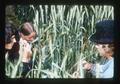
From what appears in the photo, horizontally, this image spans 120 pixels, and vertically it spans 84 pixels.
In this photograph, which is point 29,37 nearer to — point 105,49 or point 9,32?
point 9,32

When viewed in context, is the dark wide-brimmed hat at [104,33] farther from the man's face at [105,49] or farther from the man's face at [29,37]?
the man's face at [29,37]

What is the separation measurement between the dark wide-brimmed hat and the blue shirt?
126mm

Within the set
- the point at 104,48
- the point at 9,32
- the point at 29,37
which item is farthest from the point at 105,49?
the point at 9,32

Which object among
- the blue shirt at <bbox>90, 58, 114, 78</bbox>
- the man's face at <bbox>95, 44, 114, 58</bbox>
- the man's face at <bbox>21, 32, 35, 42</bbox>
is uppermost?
the man's face at <bbox>21, 32, 35, 42</bbox>

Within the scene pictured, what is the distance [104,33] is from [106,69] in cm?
22

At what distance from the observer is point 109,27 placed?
1.93 metres

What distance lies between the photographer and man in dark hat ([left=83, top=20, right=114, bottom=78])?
6.26 feet

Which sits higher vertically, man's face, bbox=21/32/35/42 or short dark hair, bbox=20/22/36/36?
short dark hair, bbox=20/22/36/36

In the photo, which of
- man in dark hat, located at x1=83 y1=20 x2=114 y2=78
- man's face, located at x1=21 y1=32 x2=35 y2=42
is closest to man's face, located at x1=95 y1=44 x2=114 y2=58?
man in dark hat, located at x1=83 y1=20 x2=114 y2=78

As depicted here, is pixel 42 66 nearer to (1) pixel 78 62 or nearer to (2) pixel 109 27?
(1) pixel 78 62

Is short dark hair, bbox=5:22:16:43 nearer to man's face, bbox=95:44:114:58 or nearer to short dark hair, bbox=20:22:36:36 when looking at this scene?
short dark hair, bbox=20:22:36:36

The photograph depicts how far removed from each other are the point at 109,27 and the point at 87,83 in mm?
362

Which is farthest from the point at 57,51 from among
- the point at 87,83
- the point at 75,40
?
the point at 87,83

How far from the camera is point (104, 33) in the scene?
6.34ft
